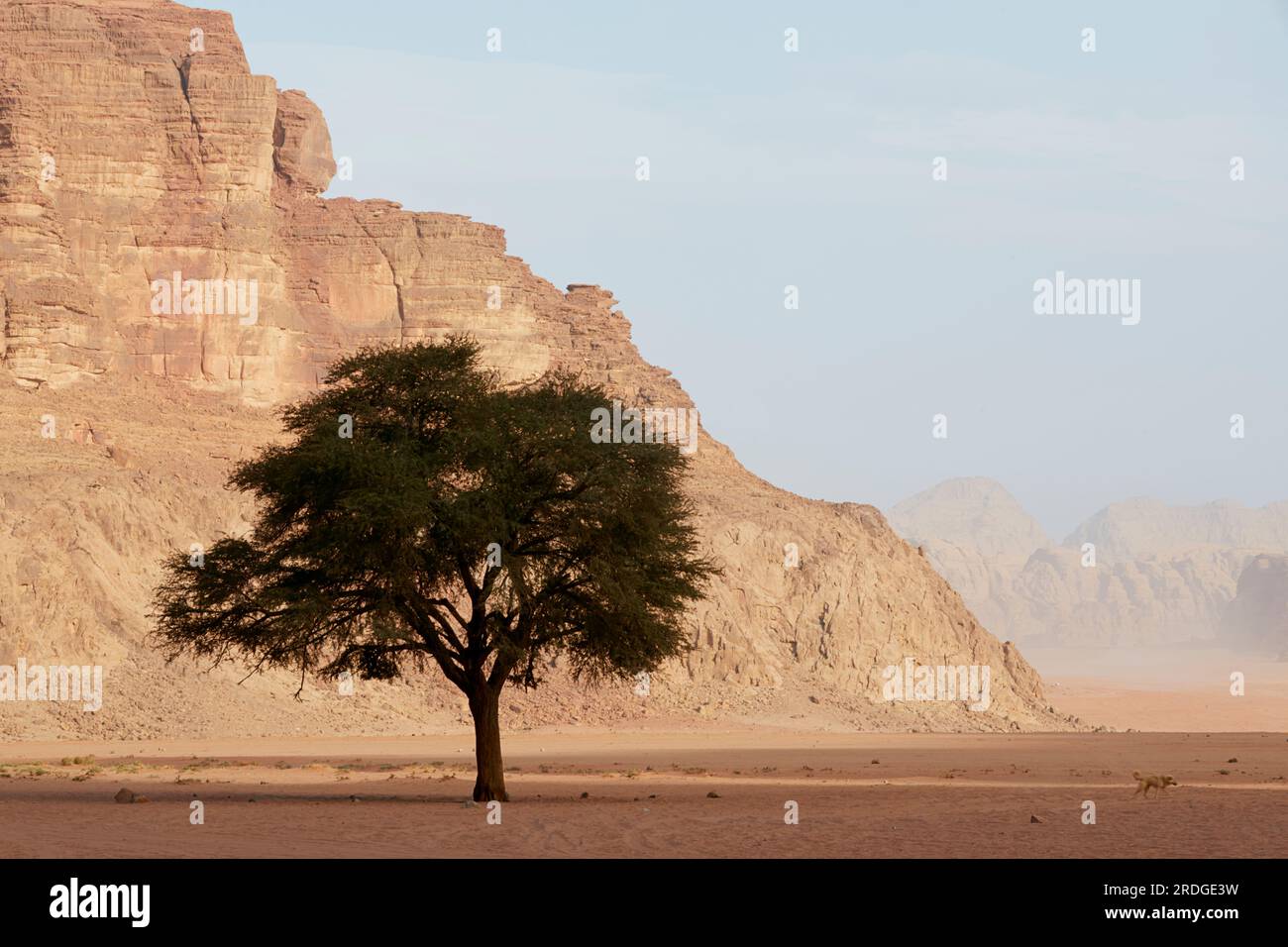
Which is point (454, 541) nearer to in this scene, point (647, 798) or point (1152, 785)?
point (647, 798)

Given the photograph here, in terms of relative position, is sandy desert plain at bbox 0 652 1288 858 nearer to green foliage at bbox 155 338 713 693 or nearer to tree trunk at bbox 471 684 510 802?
tree trunk at bbox 471 684 510 802

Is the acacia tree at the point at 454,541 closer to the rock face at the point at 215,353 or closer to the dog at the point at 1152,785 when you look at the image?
the dog at the point at 1152,785

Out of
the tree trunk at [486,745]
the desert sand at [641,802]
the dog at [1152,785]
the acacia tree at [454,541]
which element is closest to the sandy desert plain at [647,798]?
the desert sand at [641,802]

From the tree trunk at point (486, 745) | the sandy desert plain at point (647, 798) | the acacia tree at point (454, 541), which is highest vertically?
the acacia tree at point (454, 541)

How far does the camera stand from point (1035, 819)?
29.5 meters

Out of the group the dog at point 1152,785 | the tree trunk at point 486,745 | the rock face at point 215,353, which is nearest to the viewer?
the tree trunk at point 486,745

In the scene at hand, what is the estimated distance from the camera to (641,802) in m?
34.8

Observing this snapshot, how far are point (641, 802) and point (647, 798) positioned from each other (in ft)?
3.95

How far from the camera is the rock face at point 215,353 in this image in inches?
3088

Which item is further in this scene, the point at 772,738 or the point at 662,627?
the point at 772,738

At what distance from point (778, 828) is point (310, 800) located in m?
11.3

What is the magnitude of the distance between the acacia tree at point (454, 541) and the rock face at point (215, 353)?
114 ft
